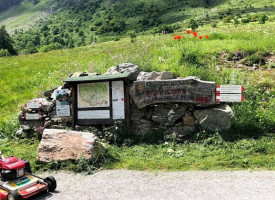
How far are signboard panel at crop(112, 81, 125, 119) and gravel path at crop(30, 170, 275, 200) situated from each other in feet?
9.73

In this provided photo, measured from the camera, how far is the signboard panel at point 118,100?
35.2ft

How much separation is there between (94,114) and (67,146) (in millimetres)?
2225

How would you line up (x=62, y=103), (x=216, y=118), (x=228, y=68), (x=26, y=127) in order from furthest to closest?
(x=228, y=68) < (x=26, y=127) < (x=62, y=103) < (x=216, y=118)

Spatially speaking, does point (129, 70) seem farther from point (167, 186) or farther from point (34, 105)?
point (167, 186)

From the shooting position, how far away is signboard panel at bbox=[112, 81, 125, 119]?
10.7 m

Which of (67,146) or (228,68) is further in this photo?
(228,68)

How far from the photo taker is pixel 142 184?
23.7ft

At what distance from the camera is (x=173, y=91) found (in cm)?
1008

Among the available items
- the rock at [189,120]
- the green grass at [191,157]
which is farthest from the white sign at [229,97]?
the green grass at [191,157]

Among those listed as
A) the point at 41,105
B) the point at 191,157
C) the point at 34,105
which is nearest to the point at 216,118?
Result: the point at 191,157

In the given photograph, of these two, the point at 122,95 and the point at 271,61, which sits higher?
the point at 271,61

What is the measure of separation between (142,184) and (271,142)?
14.8ft

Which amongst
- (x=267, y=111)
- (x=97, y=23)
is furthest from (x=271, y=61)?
(x=97, y=23)

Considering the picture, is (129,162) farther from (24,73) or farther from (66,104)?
(24,73)
